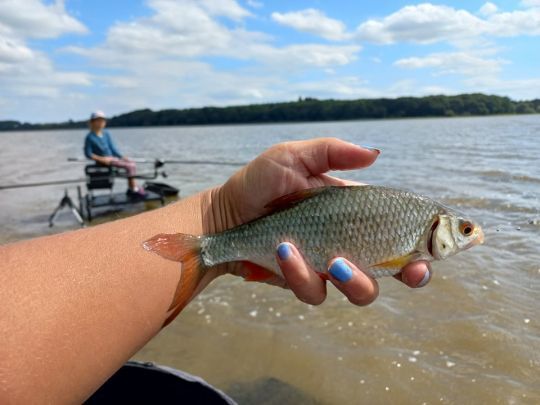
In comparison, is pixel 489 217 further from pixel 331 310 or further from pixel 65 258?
pixel 65 258

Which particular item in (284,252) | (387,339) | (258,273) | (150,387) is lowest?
(387,339)

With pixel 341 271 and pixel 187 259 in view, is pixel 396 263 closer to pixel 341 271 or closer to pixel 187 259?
pixel 341 271

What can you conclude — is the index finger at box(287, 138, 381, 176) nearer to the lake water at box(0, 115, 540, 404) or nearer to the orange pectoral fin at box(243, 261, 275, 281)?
the orange pectoral fin at box(243, 261, 275, 281)

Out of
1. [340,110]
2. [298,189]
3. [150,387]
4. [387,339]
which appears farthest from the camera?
[340,110]

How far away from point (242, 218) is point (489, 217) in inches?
316

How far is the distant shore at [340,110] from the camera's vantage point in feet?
279

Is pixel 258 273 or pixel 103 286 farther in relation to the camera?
pixel 258 273

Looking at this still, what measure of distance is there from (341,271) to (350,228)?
0.86ft

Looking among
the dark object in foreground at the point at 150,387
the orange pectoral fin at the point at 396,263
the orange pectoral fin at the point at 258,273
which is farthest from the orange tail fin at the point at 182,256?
the orange pectoral fin at the point at 396,263

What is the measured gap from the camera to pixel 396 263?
2.71m

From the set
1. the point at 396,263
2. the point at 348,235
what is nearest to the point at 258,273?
the point at 348,235

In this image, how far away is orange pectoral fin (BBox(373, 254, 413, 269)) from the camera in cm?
269

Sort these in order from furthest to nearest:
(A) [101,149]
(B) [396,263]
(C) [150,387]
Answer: (A) [101,149] < (C) [150,387] < (B) [396,263]

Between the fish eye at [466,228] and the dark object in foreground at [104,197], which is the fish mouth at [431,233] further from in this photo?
the dark object in foreground at [104,197]
